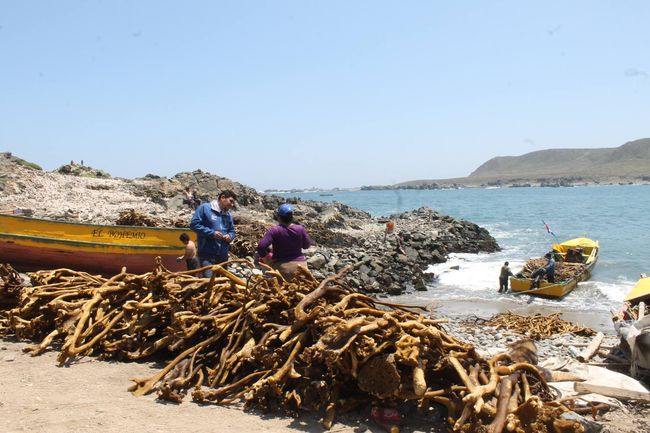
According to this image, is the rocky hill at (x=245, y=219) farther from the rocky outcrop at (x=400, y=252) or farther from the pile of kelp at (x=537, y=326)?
the pile of kelp at (x=537, y=326)

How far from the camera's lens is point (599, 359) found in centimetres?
782

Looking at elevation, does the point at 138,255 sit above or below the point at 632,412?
above

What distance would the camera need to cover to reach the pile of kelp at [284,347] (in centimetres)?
396

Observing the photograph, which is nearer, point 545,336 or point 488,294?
point 545,336

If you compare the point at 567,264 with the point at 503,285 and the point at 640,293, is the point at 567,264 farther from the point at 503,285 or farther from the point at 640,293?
the point at 640,293

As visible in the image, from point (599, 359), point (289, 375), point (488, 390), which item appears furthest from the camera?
point (599, 359)

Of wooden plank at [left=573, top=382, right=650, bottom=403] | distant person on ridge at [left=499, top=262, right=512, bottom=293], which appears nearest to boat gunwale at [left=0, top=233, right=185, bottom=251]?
wooden plank at [left=573, top=382, right=650, bottom=403]

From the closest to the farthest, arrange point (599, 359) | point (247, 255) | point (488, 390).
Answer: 1. point (488, 390)
2. point (599, 359)
3. point (247, 255)

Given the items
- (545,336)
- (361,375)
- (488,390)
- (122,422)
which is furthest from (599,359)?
(122,422)

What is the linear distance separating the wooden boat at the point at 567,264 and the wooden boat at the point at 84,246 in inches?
504

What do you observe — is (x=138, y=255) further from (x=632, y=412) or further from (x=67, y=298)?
(x=632, y=412)

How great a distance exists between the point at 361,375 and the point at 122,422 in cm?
188

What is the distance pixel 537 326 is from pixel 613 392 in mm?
7562

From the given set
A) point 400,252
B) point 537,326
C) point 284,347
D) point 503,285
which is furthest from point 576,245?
point 284,347
